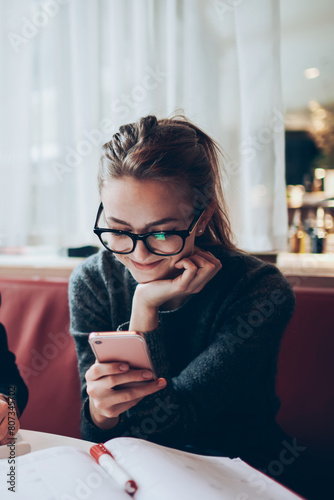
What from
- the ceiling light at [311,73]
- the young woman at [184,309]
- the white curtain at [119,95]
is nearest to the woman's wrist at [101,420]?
the young woman at [184,309]

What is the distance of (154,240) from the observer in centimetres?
85

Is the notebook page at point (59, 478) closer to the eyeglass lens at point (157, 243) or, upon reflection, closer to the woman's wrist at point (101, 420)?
the woman's wrist at point (101, 420)

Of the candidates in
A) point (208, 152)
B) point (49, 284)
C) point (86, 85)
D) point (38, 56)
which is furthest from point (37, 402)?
point (38, 56)

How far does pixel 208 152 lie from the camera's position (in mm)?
991

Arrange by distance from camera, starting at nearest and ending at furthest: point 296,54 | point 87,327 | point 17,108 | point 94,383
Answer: point 94,383 < point 87,327 < point 296,54 < point 17,108

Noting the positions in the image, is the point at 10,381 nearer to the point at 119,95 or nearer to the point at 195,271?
the point at 195,271

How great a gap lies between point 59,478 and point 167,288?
42 cm

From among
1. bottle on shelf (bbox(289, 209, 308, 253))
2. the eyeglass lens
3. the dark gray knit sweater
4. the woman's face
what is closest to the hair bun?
the woman's face

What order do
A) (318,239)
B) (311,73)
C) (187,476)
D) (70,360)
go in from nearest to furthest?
(187,476) → (70,360) → (318,239) → (311,73)

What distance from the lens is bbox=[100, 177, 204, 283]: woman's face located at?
83 centimetres

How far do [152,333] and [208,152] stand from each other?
44 cm

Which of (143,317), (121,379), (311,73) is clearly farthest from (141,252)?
(311,73)

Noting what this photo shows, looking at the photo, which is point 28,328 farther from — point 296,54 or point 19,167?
point 296,54

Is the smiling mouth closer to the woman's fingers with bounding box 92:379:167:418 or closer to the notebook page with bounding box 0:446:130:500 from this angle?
the woman's fingers with bounding box 92:379:167:418
